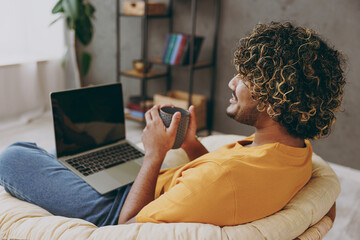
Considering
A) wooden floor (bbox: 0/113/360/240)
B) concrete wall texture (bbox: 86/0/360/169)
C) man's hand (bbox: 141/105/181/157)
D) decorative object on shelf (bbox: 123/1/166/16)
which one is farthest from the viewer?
decorative object on shelf (bbox: 123/1/166/16)

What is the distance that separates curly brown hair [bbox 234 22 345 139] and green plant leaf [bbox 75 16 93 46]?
2.20 meters

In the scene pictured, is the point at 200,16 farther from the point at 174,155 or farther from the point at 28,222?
the point at 28,222

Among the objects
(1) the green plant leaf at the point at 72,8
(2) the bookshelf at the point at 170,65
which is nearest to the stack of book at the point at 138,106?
(2) the bookshelf at the point at 170,65

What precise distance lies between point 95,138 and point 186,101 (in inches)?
62.5

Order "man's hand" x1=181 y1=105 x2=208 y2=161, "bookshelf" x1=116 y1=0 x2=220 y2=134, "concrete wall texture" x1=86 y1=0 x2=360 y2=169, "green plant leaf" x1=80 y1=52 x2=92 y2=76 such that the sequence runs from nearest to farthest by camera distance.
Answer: "man's hand" x1=181 y1=105 x2=208 y2=161 → "concrete wall texture" x1=86 y1=0 x2=360 y2=169 → "bookshelf" x1=116 y1=0 x2=220 y2=134 → "green plant leaf" x1=80 y1=52 x2=92 y2=76

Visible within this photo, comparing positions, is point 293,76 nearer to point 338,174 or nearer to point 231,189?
point 231,189

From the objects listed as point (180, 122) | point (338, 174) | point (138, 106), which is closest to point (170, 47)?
point (138, 106)

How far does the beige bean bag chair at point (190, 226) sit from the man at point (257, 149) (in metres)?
0.03

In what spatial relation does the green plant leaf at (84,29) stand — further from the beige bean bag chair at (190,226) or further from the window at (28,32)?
the beige bean bag chair at (190,226)

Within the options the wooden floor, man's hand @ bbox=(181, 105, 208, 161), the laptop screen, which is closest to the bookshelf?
the wooden floor

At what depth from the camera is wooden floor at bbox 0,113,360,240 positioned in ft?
5.99

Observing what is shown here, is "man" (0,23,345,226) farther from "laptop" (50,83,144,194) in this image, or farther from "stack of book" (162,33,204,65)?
"stack of book" (162,33,204,65)

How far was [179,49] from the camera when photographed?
2.77 metres

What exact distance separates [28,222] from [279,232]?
679mm
